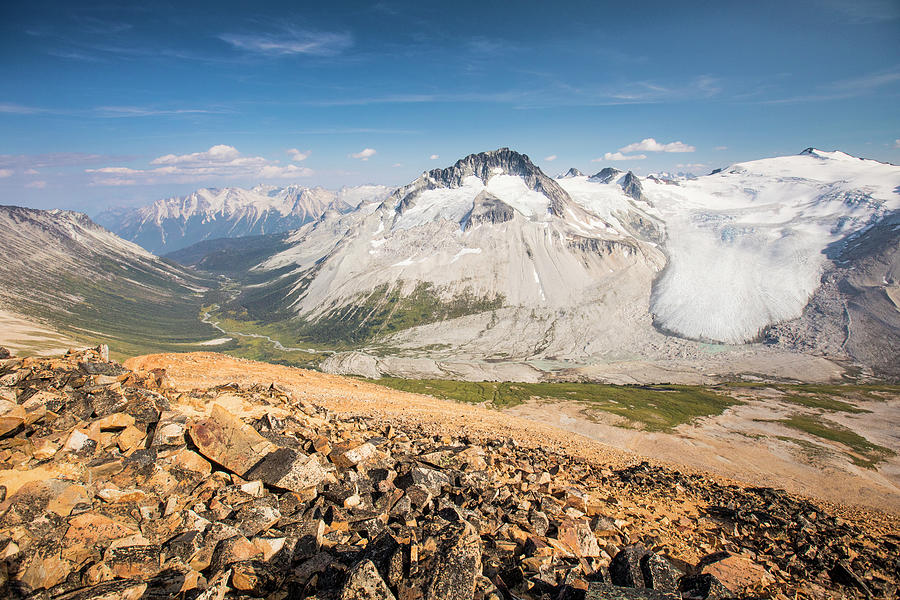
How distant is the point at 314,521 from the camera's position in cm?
1155

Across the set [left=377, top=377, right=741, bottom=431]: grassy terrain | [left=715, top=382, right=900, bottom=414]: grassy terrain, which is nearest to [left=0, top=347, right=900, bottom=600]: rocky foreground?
[left=377, top=377, right=741, bottom=431]: grassy terrain

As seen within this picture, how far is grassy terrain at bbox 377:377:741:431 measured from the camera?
96.9 meters

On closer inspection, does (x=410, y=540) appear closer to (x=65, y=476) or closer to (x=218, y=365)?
(x=65, y=476)

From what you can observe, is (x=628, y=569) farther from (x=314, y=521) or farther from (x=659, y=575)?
(x=314, y=521)

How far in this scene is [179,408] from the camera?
1786 cm

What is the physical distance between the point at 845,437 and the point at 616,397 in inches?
1938

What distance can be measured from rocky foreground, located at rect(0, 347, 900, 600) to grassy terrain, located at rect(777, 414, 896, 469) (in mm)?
73219

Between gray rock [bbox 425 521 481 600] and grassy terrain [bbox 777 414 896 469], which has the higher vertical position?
gray rock [bbox 425 521 481 600]

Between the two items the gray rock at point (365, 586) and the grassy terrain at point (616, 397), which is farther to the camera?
the grassy terrain at point (616, 397)

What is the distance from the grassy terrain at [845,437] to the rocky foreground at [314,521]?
240 feet

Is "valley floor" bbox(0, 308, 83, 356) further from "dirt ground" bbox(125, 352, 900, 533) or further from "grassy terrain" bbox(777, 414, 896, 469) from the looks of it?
"grassy terrain" bbox(777, 414, 896, 469)

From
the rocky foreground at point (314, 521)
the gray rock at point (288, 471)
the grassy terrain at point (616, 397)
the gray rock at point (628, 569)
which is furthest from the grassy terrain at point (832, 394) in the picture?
the gray rock at point (288, 471)

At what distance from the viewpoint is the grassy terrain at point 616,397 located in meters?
96.9

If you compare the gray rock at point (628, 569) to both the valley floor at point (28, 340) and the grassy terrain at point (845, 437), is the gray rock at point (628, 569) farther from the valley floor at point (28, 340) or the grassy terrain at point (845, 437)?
the valley floor at point (28, 340)
